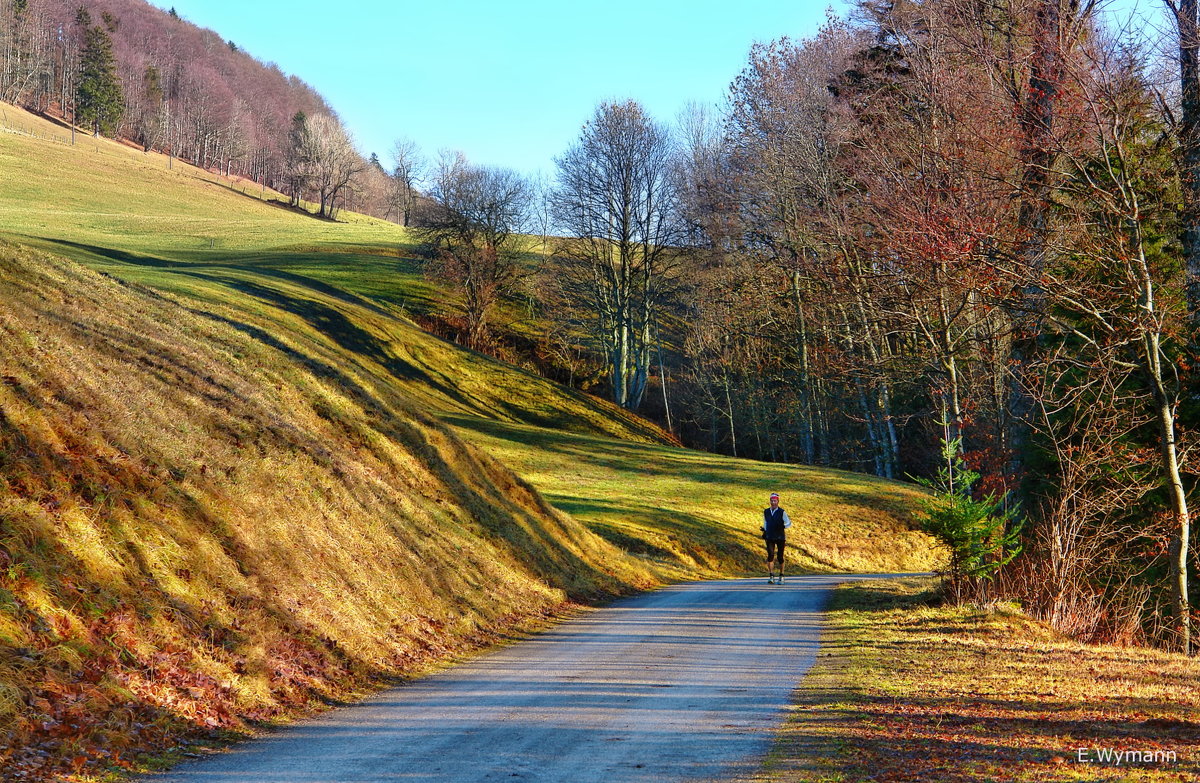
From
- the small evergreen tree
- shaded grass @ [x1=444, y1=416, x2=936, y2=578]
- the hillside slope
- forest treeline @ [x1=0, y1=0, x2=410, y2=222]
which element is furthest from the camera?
forest treeline @ [x1=0, y1=0, x2=410, y2=222]

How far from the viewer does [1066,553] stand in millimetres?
13398

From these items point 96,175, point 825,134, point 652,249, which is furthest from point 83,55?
point 825,134

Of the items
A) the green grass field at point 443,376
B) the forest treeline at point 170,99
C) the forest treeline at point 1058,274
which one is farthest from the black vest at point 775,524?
the forest treeline at point 170,99

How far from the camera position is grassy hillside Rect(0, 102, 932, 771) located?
773 cm

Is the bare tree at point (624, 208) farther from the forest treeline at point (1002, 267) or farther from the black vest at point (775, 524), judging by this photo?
the black vest at point (775, 524)

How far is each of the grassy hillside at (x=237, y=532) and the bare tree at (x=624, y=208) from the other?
74.0 ft

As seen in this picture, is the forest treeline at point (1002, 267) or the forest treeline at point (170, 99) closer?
the forest treeline at point (1002, 267)

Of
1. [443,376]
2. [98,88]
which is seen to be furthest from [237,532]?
[98,88]

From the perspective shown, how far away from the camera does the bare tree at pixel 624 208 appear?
5447 cm

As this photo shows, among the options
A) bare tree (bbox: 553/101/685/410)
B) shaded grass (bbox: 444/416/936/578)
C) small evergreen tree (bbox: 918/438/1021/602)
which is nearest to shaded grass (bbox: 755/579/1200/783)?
small evergreen tree (bbox: 918/438/1021/602)

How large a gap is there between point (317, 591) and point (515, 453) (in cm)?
2837

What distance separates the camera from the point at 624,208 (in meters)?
55.0

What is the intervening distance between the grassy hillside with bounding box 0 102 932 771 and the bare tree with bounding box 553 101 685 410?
22.6 meters

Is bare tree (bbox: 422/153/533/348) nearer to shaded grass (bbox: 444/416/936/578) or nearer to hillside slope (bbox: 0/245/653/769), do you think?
shaded grass (bbox: 444/416/936/578)
